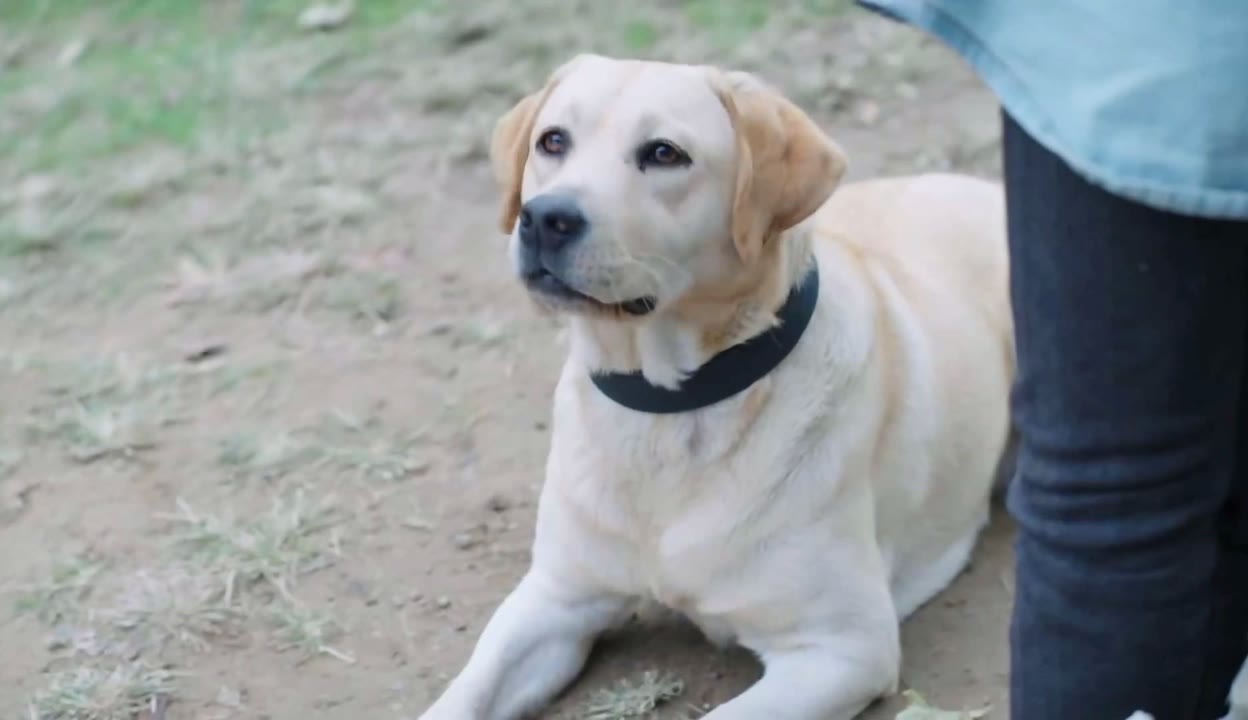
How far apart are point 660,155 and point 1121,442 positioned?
92cm

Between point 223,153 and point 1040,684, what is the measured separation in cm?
367

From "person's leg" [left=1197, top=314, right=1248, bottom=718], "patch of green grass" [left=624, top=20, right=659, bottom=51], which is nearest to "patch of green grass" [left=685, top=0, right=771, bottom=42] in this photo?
"patch of green grass" [left=624, top=20, right=659, bottom=51]

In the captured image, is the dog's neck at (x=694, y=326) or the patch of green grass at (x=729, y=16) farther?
the patch of green grass at (x=729, y=16)

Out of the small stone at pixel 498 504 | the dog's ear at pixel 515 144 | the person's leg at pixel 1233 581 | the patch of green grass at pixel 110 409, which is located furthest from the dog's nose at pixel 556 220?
the patch of green grass at pixel 110 409

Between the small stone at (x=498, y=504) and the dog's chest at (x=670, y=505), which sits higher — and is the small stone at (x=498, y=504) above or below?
below

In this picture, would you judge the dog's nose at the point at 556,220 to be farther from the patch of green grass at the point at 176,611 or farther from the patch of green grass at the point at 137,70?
the patch of green grass at the point at 137,70

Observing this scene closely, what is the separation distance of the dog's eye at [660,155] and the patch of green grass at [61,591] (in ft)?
4.72

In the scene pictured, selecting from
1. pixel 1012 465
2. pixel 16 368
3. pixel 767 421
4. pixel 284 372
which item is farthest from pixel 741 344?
pixel 16 368

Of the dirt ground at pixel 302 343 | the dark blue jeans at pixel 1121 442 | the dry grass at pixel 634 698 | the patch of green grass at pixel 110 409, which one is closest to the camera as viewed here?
the dark blue jeans at pixel 1121 442

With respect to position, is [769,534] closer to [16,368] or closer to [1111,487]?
[1111,487]

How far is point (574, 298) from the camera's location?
233 centimetres

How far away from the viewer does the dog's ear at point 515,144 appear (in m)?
2.53

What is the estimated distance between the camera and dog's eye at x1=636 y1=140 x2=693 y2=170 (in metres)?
2.34

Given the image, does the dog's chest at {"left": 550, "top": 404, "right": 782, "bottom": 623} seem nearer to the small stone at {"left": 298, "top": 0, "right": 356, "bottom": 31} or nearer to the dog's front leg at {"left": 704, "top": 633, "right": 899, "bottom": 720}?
the dog's front leg at {"left": 704, "top": 633, "right": 899, "bottom": 720}
